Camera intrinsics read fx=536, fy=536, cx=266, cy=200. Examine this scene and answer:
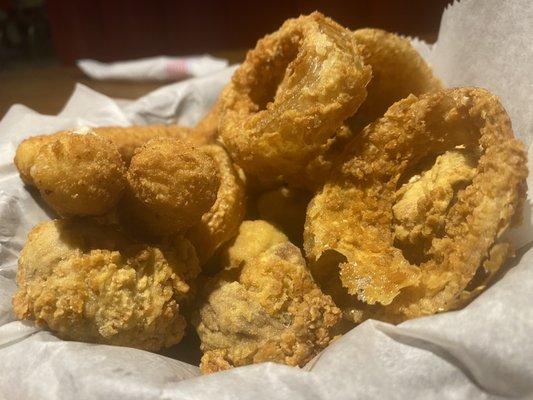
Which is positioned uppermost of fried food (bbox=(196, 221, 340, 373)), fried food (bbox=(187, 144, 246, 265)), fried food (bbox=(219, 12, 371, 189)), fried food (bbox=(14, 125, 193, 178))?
fried food (bbox=(219, 12, 371, 189))

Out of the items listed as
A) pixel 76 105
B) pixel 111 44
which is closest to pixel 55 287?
pixel 76 105

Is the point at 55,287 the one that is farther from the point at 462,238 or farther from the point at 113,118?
the point at 113,118

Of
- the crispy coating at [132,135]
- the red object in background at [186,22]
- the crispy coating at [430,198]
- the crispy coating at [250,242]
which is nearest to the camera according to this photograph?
the crispy coating at [430,198]

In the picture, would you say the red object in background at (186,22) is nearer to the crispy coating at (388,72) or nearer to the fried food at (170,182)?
the crispy coating at (388,72)

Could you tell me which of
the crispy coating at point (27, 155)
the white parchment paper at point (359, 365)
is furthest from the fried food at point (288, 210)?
the crispy coating at point (27, 155)

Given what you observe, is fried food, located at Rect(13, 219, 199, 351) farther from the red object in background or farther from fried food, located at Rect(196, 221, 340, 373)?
the red object in background

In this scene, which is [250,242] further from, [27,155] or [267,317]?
[27,155]

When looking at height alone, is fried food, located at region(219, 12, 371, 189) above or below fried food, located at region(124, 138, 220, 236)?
above

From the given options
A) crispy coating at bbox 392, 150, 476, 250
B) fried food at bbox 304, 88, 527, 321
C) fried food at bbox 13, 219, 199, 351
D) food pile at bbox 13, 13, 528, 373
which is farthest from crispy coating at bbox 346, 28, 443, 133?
fried food at bbox 13, 219, 199, 351
